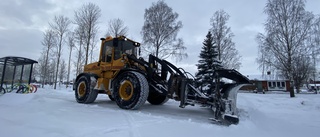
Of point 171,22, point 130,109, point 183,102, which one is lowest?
point 130,109

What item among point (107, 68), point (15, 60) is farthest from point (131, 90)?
point (15, 60)

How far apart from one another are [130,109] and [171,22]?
15009 mm

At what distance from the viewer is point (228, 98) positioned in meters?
4.21

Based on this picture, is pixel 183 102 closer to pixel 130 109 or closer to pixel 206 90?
pixel 206 90

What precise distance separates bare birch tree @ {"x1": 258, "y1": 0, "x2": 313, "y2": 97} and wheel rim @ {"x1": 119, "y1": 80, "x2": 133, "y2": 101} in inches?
536

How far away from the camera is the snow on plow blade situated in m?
3.29

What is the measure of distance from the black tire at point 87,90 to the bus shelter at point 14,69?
5422 millimetres

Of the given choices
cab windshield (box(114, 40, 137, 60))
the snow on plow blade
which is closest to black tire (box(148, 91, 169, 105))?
cab windshield (box(114, 40, 137, 60))

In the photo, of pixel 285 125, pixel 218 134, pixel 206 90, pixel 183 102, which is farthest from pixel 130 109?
pixel 285 125

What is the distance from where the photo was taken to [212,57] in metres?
Result: 18.1

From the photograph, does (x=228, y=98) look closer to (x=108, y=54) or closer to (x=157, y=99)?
(x=157, y=99)

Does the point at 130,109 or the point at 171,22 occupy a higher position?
the point at 171,22

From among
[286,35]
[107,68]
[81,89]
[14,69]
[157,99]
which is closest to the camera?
[107,68]

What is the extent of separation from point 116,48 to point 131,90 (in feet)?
6.55
